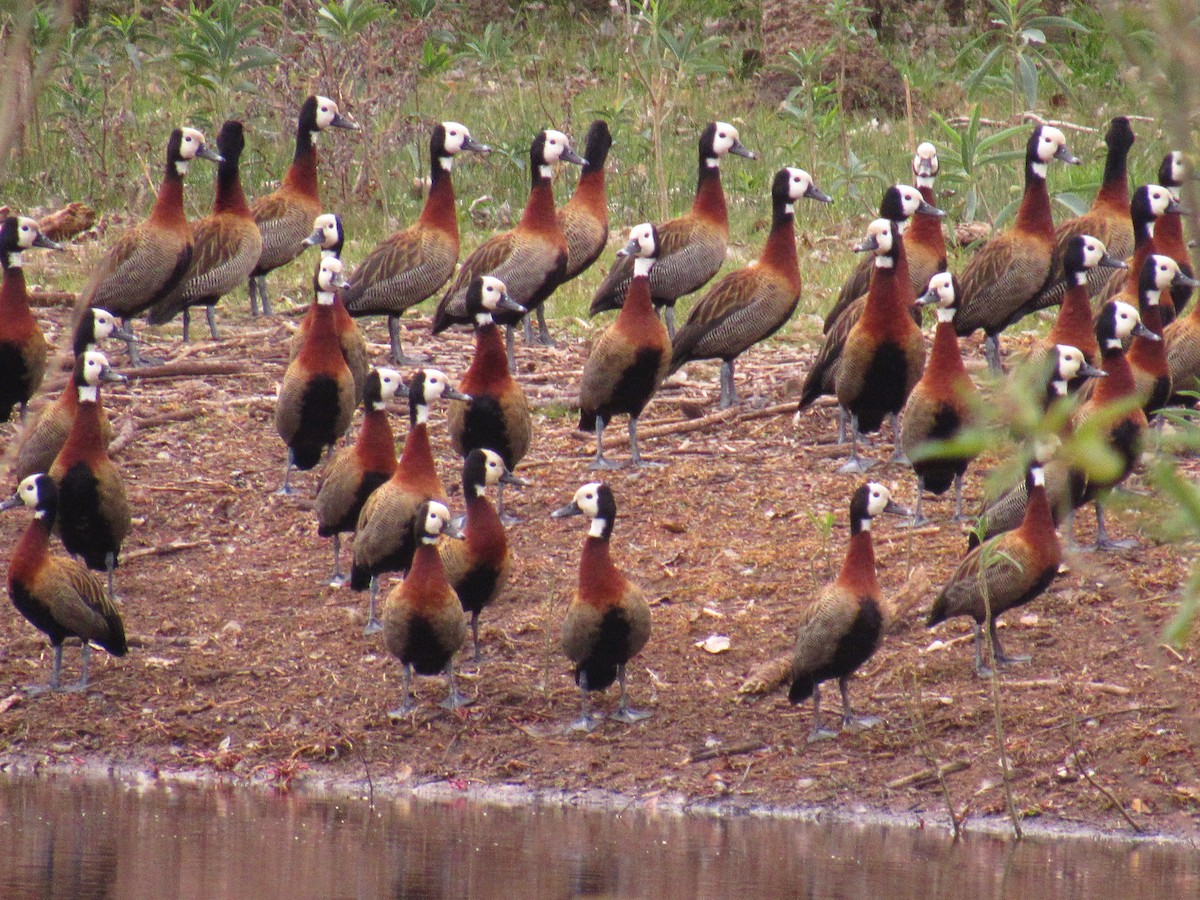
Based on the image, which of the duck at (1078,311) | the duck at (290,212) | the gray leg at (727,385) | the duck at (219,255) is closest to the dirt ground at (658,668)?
the gray leg at (727,385)

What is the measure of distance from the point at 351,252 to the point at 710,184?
3.40m

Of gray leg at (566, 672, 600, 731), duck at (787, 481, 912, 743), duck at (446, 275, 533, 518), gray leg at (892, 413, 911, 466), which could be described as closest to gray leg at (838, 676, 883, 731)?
duck at (787, 481, 912, 743)

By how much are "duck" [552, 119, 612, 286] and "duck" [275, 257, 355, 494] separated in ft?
9.29

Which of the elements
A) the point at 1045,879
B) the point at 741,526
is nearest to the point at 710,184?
the point at 741,526

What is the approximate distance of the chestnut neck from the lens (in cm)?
655

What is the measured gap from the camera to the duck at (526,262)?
10.4 m

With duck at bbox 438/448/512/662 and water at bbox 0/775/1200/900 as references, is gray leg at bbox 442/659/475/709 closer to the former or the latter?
duck at bbox 438/448/512/662

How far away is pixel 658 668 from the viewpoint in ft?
23.7

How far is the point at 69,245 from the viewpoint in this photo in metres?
13.4

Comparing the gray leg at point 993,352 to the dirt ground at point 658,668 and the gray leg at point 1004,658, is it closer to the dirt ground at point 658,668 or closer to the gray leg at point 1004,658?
the dirt ground at point 658,668

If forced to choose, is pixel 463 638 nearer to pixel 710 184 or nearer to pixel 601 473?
pixel 601 473

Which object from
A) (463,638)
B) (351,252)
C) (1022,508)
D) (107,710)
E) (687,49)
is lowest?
(107,710)

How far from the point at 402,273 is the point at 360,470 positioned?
2919 millimetres

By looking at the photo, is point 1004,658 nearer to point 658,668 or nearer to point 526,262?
point 658,668
